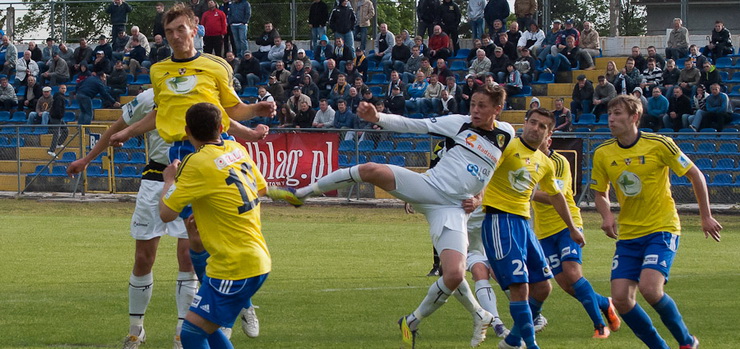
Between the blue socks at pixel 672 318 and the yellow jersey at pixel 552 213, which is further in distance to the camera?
the yellow jersey at pixel 552 213

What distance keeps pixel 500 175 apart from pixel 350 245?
345 inches

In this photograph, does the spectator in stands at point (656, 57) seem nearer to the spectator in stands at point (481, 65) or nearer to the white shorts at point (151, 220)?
the spectator in stands at point (481, 65)

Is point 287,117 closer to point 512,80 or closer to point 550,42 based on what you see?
point 512,80

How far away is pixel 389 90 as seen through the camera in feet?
85.8

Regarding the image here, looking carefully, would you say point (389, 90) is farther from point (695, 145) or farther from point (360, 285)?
point (360, 285)

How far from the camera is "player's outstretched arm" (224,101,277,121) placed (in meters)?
7.59

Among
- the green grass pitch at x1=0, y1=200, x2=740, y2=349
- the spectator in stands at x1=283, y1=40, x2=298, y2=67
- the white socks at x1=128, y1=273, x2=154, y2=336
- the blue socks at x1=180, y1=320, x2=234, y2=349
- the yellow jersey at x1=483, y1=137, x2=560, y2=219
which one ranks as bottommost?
the green grass pitch at x1=0, y1=200, x2=740, y2=349

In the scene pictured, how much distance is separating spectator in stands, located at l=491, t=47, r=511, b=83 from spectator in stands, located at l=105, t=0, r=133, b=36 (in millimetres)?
12312


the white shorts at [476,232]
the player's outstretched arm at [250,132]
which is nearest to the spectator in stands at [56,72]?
the white shorts at [476,232]

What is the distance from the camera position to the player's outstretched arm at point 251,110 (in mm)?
7586

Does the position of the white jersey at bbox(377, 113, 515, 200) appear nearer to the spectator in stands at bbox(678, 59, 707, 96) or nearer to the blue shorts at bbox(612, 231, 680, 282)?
the blue shorts at bbox(612, 231, 680, 282)

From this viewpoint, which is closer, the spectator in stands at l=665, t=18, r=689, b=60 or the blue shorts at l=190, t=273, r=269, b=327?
the blue shorts at l=190, t=273, r=269, b=327

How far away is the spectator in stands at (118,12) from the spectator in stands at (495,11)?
37.7ft

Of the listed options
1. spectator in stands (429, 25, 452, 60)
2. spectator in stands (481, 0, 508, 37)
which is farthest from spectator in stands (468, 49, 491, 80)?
spectator in stands (481, 0, 508, 37)
